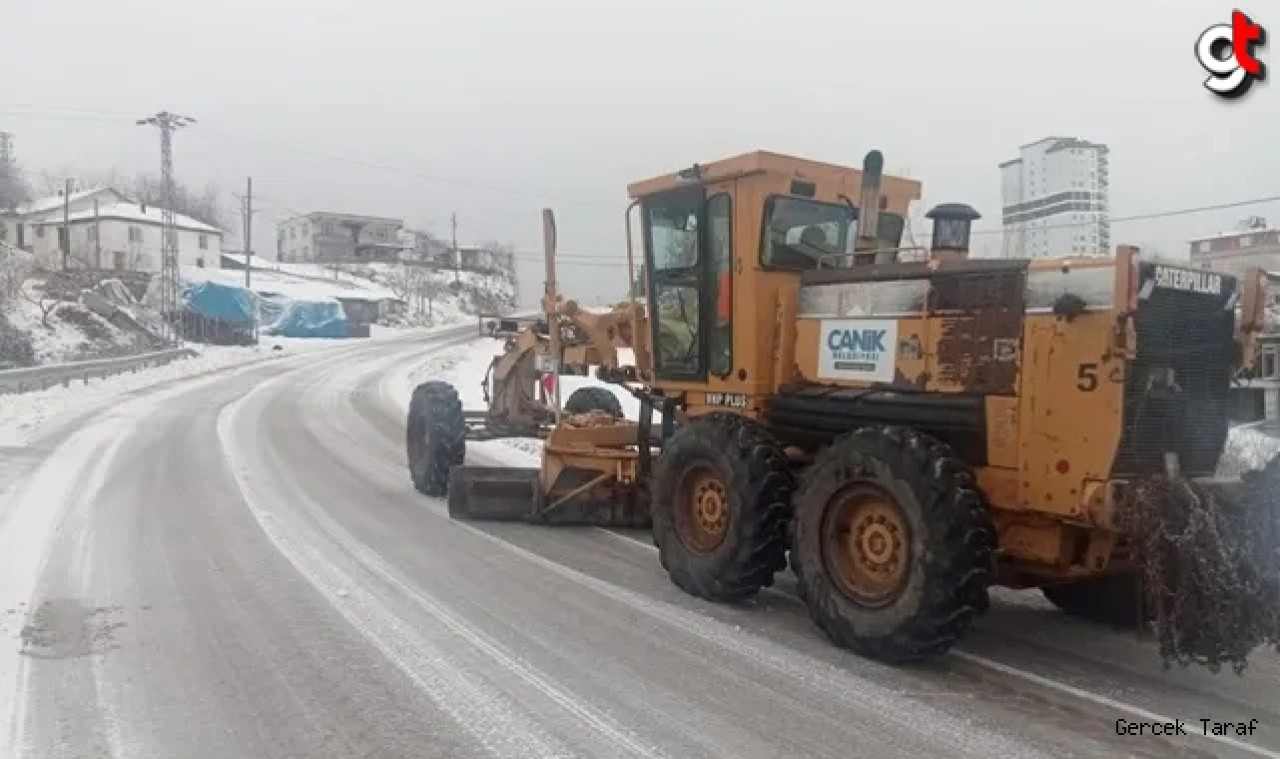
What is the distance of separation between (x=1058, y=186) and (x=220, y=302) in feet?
113

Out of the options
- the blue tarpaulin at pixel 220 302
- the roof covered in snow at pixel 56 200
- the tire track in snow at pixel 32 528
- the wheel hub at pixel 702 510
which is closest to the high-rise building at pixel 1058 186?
the wheel hub at pixel 702 510

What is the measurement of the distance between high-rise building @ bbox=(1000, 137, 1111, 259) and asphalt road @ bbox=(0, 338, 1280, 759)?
→ 13.4m

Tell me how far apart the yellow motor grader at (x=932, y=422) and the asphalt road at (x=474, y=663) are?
0.38m

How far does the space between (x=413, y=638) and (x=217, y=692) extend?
1.12 meters

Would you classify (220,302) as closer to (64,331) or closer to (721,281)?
(64,331)

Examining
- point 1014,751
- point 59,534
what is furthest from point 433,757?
point 59,534

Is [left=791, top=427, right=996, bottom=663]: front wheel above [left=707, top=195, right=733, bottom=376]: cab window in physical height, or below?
below

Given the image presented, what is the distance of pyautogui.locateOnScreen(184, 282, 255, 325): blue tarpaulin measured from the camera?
4253 cm

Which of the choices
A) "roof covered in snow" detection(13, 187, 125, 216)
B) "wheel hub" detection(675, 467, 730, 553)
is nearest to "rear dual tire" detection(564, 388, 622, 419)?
"wheel hub" detection(675, 467, 730, 553)

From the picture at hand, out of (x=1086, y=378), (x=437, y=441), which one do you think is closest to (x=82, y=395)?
(x=437, y=441)

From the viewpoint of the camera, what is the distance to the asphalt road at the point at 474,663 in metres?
4.32

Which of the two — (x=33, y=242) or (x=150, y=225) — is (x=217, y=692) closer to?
(x=150, y=225)

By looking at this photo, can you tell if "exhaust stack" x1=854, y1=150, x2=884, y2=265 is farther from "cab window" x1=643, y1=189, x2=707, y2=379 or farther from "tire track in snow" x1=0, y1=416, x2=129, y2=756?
"tire track in snow" x1=0, y1=416, x2=129, y2=756

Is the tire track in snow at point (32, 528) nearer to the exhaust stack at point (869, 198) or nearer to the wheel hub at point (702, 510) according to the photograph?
the wheel hub at point (702, 510)
